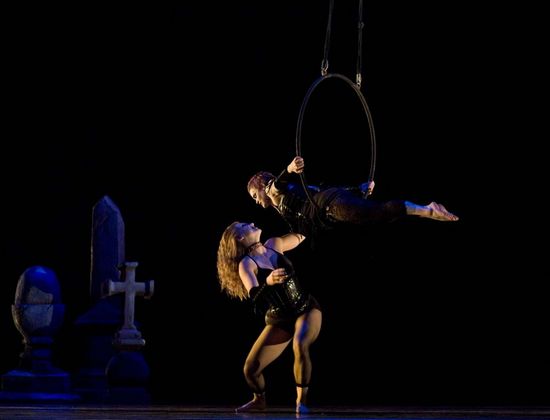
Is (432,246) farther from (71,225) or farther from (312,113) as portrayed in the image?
(71,225)

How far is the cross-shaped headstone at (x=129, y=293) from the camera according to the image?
9.12 meters

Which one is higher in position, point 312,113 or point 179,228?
point 312,113

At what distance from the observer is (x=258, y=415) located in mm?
6469

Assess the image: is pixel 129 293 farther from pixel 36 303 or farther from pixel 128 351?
pixel 36 303

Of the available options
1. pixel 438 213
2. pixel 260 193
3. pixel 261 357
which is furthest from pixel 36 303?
pixel 438 213

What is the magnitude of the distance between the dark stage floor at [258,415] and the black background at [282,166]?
152cm

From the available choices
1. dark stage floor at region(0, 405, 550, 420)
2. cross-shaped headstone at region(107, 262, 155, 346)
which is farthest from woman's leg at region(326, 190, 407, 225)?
cross-shaped headstone at region(107, 262, 155, 346)

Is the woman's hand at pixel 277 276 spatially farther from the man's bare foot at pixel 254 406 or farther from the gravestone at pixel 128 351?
the gravestone at pixel 128 351

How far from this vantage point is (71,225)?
34.8ft

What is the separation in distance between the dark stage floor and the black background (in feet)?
5.00

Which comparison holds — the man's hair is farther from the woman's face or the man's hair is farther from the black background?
the black background

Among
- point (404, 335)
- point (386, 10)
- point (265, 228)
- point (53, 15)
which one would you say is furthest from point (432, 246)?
point (53, 15)

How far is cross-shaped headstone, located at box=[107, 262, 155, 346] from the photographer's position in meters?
9.12

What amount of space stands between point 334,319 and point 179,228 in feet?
5.60
